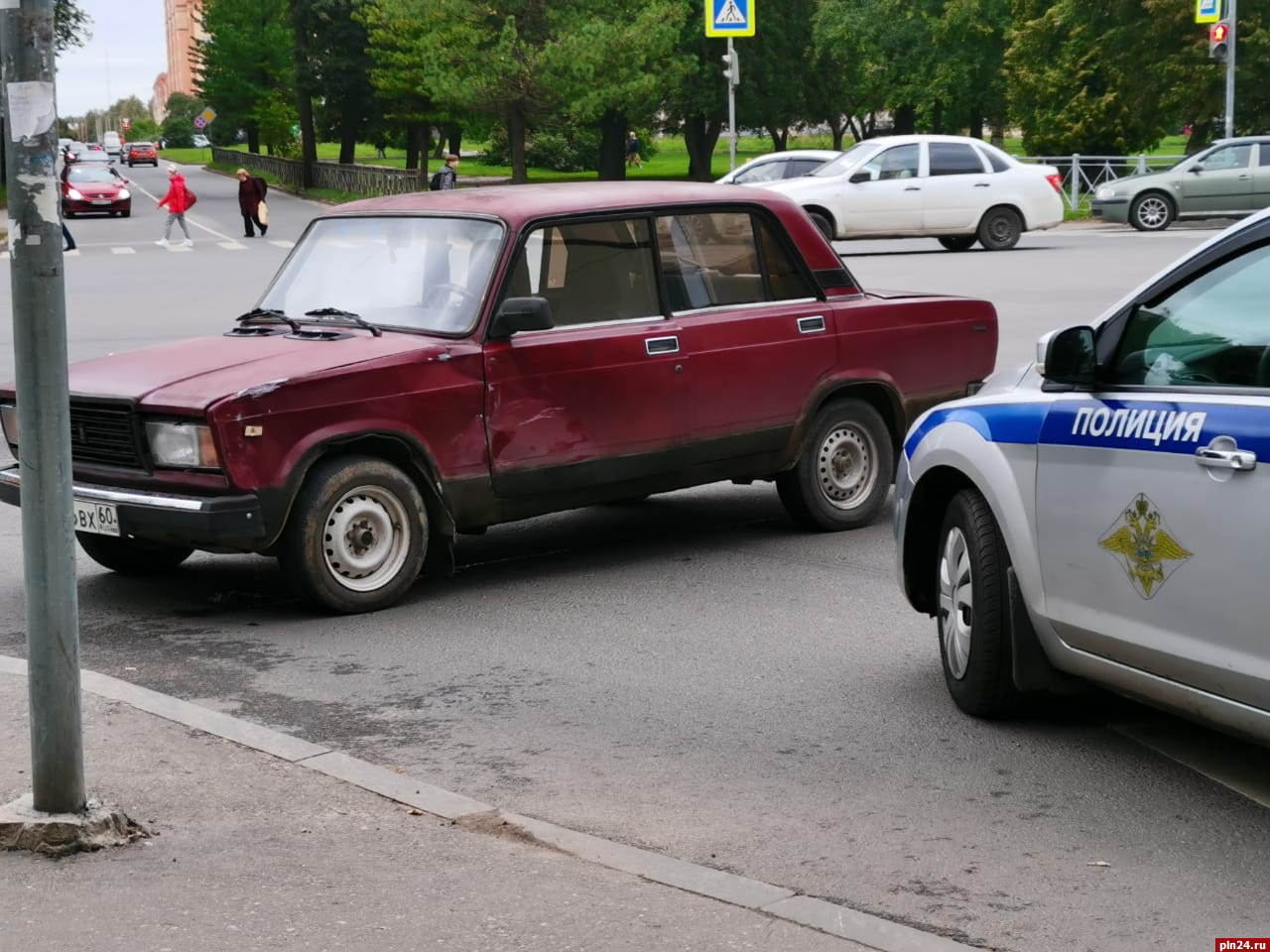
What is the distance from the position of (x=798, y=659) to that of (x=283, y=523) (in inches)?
82.3

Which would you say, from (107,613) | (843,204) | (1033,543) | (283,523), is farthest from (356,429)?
(843,204)

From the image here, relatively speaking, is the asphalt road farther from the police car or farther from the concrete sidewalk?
the police car

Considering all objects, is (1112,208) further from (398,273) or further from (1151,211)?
(398,273)

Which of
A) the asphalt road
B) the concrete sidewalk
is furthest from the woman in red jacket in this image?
the concrete sidewalk

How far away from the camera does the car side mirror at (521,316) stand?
7.88 metres

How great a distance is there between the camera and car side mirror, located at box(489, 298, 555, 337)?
7879 millimetres

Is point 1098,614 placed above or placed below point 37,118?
below

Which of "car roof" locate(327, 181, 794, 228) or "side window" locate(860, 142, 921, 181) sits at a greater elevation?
"side window" locate(860, 142, 921, 181)

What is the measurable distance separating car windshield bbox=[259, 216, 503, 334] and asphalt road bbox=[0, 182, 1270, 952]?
4.00 ft

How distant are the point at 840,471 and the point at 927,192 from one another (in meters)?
20.7

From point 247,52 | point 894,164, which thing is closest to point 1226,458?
point 894,164

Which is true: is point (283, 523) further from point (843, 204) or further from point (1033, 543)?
point (843, 204)

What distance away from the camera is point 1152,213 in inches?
1347

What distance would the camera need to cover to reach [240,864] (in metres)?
4.65
